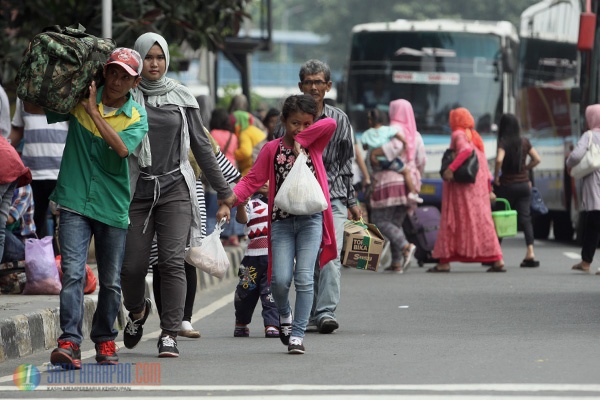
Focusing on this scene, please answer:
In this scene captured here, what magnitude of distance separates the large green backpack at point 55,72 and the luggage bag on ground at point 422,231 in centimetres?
944

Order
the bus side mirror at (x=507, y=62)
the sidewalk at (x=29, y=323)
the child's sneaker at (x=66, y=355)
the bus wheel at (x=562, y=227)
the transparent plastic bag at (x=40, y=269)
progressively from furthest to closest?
the bus side mirror at (x=507, y=62) → the bus wheel at (x=562, y=227) → the transparent plastic bag at (x=40, y=269) → the sidewalk at (x=29, y=323) → the child's sneaker at (x=66, y=355)

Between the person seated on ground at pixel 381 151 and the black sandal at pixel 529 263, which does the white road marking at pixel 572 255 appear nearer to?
the black sandal at pixel 529 263

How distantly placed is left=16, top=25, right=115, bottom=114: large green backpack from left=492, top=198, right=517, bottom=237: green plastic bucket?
933 cm

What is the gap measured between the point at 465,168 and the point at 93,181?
8445mm

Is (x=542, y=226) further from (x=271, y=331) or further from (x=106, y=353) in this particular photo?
(x=106, y=353)

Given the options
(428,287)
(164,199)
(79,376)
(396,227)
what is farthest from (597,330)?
(396,227)

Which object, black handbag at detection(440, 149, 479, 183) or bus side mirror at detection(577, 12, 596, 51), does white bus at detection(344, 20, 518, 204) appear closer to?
bus side mirror at detection(577, 12, 596, 51)

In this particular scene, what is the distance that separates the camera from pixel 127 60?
8.02 metres

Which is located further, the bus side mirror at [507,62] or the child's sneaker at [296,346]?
the bus side mirror at [507,62]

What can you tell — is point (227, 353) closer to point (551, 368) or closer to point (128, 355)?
point (128, 355)

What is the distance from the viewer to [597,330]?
31.7 ft

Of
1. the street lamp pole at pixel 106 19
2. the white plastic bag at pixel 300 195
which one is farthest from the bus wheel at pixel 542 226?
the white plastic bag at pixel 300 195

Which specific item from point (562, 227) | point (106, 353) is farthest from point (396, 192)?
point (562, 227)

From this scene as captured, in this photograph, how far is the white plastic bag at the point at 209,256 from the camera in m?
8.98
